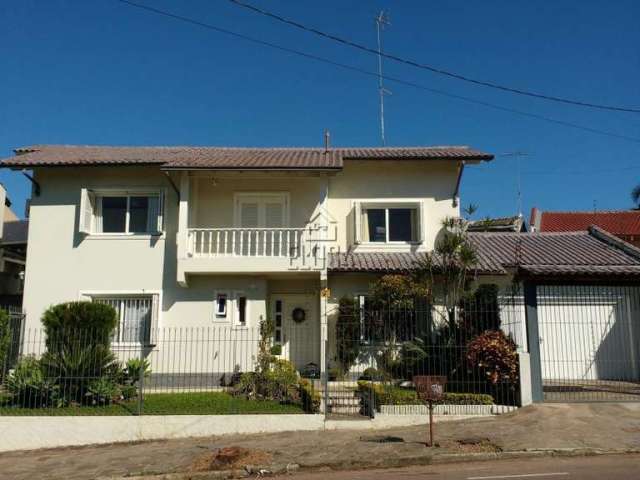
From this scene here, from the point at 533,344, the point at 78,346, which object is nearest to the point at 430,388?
the point at 533,344

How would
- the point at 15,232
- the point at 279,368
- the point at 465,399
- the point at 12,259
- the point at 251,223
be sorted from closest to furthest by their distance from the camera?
the point at 465,399 < the point at 279,368 < the point at 251,223 < the point at 12,259 < the point at 15,232

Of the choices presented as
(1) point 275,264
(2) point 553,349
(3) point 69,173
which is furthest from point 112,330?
(2) point 553,349

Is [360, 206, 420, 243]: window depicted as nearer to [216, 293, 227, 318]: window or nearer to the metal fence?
the metal fence

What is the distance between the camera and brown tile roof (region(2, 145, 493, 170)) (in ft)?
53.2

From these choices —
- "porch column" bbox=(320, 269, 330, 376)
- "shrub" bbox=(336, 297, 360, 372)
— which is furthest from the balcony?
"shrub" bbox=(336, 297, 360, 372)

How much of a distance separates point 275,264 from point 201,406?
191 inches

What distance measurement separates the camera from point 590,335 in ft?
53.2

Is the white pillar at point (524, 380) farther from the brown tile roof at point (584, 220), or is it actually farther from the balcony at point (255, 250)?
the brown tile roof at point (584, 220)

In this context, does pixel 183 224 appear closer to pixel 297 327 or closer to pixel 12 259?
pixel 297 327

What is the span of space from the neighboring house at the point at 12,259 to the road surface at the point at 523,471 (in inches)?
582

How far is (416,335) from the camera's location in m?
14.1

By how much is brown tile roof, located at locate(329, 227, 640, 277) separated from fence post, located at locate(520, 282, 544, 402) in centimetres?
63

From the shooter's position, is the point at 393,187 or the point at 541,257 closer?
the point at 541,257

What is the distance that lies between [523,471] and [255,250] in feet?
32.0
